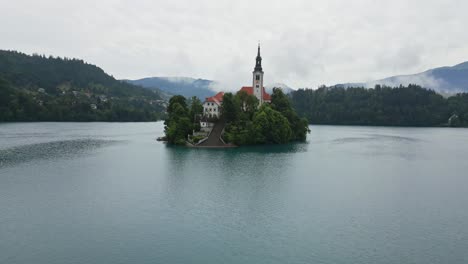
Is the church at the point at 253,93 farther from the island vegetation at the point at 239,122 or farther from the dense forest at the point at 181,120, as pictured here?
the dense forest at the point at 181,120

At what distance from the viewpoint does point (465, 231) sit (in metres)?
27.8

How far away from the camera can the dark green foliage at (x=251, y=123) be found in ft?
267

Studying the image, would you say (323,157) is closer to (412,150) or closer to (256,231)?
(412,150)

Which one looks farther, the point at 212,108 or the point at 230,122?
the point at 212,108

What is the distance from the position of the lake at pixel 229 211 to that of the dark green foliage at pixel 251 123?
21463 millimetres

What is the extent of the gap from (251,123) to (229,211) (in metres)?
51.6

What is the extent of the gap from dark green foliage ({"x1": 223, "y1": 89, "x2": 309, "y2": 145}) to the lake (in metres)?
21.5

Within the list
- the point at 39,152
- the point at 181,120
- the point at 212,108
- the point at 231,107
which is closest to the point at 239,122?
the point at 231,107

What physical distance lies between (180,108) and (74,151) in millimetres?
25261

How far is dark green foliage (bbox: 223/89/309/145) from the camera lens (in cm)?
8141

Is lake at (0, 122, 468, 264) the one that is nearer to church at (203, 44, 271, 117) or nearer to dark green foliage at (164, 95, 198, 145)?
dark green foliage at (164, 95, 198, 145)

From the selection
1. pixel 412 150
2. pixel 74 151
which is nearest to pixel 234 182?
pixel 74 151

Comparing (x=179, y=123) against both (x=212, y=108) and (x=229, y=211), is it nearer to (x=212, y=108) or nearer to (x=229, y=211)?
(x=212, y=108)

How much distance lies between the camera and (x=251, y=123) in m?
82.5
